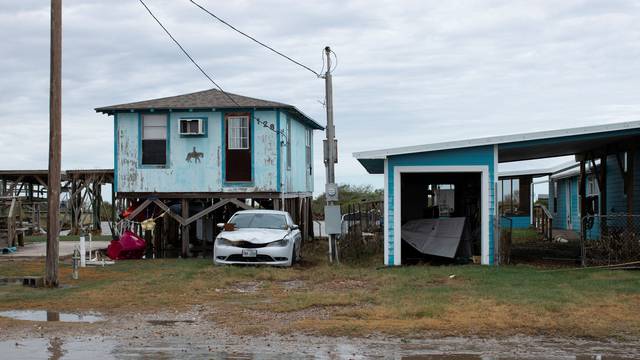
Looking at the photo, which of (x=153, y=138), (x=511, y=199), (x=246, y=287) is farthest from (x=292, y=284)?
(x=511, y=199)

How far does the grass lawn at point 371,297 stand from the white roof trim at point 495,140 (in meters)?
2.56

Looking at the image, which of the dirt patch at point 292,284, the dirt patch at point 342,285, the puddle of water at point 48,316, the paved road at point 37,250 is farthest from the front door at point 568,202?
the puddle of water at point 48,316

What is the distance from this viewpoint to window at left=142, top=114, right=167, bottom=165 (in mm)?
22625

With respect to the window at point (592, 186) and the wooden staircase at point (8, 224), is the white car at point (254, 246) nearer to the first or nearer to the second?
the wooden staircase at point (8, 224)

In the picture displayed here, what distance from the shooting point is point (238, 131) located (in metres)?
22.5

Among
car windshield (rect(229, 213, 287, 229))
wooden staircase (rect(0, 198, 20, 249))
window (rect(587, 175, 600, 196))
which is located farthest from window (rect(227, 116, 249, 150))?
window (rect(587, 175, 600, 196))

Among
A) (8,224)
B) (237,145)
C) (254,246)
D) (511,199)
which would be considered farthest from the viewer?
(511,199)

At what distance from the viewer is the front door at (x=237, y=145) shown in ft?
73.5

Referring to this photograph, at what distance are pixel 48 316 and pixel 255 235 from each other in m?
6.91

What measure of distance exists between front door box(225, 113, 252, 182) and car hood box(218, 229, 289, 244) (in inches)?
180

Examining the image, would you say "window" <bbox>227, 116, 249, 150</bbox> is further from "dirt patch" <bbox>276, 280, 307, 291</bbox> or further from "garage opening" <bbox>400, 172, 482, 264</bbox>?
"dirt patch" <bbox>276, 280, 307, 291</bbox>

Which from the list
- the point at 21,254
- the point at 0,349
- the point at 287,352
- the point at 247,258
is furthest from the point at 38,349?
the point at 21,254

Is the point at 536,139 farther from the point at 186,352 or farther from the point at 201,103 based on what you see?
the point at 186,352

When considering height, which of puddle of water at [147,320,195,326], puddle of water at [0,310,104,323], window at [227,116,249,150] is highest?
window at [227,116,249,150]
